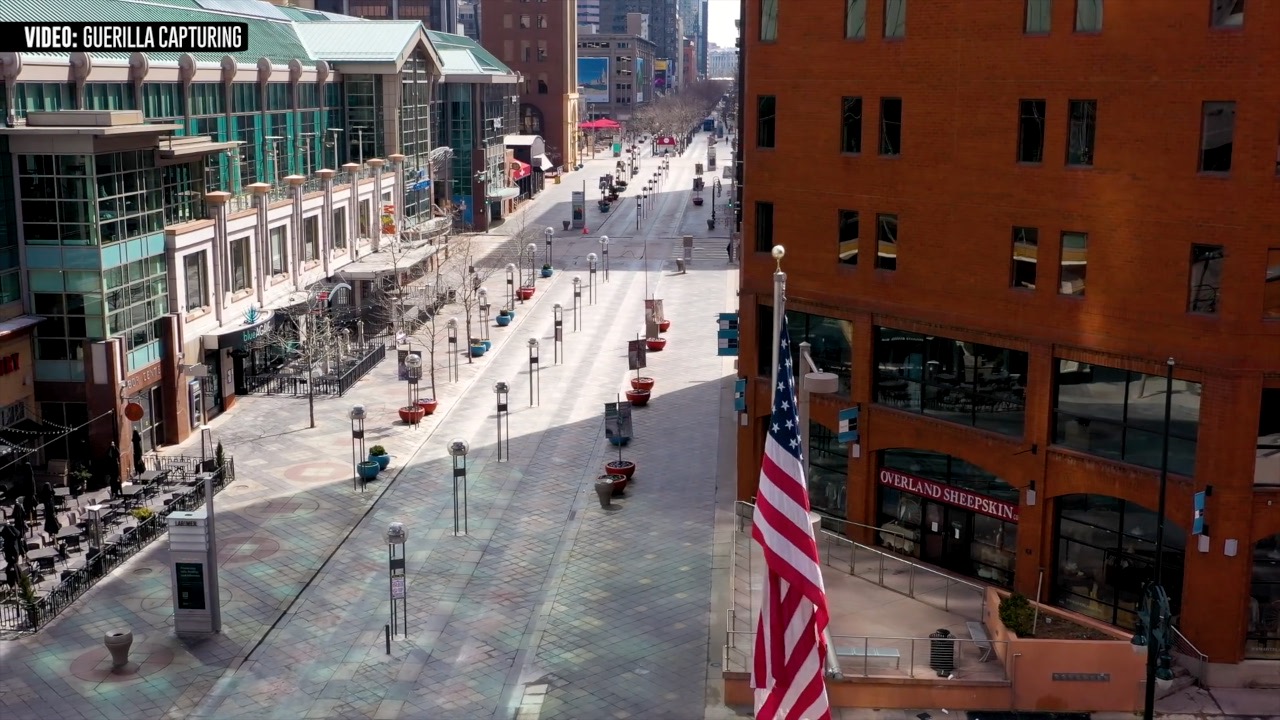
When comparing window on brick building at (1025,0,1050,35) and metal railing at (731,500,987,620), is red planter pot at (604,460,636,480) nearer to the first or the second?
metal railing at (731,500,987,620)

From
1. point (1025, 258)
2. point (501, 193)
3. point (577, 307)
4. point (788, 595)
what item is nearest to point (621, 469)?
point (1025, 258)

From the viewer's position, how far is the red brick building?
1109 inches

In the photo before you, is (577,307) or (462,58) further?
(462,58)

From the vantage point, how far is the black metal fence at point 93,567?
30812 millimetres

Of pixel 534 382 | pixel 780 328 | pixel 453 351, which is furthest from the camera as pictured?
pixel 453 351

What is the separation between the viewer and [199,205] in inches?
1966

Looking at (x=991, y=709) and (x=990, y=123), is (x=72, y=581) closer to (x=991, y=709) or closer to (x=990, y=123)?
(x=991, y=709)

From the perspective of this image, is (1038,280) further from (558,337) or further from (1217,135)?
(558,337)

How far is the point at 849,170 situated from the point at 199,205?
26.3 metres

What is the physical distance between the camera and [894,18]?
34.0 m

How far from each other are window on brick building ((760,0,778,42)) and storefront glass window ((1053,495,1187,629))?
Answer: 1482 centimetres

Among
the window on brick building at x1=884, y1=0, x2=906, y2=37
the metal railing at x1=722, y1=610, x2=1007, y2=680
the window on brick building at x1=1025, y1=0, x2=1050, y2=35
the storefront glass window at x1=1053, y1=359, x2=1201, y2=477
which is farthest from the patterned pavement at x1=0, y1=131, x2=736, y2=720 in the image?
the window on brick building at x1=1025, y1=0, x2=1050, y2=35

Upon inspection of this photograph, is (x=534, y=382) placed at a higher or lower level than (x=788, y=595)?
lower

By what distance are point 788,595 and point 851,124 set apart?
19157 millimetres
